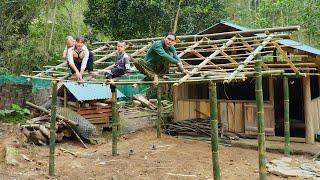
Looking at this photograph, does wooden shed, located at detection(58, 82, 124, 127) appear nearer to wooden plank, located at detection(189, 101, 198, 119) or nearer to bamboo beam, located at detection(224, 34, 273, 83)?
→ wooden plank, located at detection(189, 101, 198, 119)

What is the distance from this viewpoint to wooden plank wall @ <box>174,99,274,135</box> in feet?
44.1

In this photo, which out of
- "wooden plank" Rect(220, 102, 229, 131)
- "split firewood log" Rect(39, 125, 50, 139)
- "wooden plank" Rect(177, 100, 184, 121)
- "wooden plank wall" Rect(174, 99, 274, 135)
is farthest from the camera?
"wooden plank" Rect(177, 100, 184, 121)

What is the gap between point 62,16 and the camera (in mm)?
31297

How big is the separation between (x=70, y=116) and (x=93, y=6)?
8.60 m

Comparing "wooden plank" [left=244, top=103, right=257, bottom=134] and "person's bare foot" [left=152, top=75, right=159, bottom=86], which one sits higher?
"person's bare foot" [left=152, top=75, right=159, bottom=86]

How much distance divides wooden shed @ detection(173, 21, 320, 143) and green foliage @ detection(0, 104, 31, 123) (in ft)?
21.4

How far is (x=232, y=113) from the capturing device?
1408 centimetres

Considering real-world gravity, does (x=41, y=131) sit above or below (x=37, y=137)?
above

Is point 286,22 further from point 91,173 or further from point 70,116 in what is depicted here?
point 91,173

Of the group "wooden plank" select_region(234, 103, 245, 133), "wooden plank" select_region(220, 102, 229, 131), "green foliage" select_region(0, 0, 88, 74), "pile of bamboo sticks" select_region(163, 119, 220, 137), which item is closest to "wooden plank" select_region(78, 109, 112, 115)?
"pile of bamboo sticks" select_region(163, 119, 220, 137)

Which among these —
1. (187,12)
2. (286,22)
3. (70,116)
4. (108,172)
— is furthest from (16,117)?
(286,22)

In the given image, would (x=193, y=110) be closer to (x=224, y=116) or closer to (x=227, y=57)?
(x=224, y=116)

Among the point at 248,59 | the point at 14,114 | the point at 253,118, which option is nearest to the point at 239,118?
the point at 253,118

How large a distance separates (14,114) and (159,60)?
1019 cm
